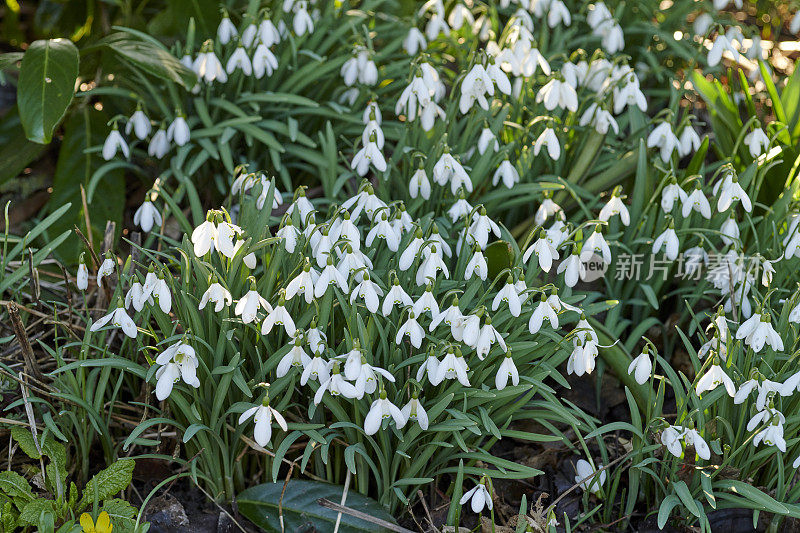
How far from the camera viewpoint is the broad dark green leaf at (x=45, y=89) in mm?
2418

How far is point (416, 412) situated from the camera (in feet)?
5.78

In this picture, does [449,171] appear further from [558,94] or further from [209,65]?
[209,65]

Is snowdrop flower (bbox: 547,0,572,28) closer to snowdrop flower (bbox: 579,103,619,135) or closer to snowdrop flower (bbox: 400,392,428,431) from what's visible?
snowdrop flower (bbox: 579,103,619,135)

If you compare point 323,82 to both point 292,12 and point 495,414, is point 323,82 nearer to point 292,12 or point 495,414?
point 292,12

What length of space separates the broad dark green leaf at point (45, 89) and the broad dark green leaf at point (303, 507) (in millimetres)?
1235

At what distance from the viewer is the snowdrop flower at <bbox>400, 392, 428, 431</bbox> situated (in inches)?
69.1

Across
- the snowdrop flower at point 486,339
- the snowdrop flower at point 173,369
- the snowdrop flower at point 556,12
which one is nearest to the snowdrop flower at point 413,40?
the snowdrop flower at point 556,12

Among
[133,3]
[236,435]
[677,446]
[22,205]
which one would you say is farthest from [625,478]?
[133,3]

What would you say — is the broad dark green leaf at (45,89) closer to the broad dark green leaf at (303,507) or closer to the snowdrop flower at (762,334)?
the broad dark green leaf at (303,507)

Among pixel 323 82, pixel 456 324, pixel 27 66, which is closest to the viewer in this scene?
pixel 456 324

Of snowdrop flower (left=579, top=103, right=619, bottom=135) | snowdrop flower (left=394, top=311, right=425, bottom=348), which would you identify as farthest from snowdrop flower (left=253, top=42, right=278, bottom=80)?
snowdrop flower (left=394, top=311, right=425, bottom=348)

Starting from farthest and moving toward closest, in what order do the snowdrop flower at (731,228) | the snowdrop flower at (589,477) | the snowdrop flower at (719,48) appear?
the snowdrop flower at (719,48) < the snowdrop flower at (731,228) < the snowdrop flower at (589,477)

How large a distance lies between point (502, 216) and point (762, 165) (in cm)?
84

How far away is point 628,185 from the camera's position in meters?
2.90
